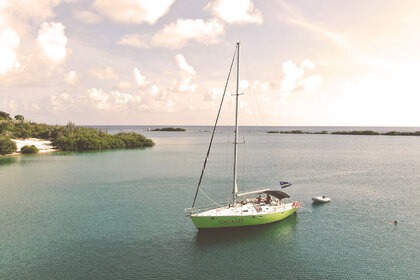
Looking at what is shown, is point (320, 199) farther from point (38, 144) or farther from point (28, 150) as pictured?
point (38, 144)

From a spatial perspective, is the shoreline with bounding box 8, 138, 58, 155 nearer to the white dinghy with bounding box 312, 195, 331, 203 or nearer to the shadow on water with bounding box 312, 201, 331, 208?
the white dinghy with bounding box 312, 195, 331, 203

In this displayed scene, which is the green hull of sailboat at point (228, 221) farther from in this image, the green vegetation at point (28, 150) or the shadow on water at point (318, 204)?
the green vegetation at point (28, 150)

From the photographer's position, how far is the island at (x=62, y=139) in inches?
5103

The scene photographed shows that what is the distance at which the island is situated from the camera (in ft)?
425

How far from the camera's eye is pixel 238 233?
126ft

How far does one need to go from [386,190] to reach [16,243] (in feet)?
188

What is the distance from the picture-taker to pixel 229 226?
38.7 meters

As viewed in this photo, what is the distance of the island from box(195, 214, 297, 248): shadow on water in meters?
98.6

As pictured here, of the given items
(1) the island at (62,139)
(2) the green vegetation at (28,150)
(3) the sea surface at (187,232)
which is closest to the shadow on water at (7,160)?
(1) the island at (62,139)

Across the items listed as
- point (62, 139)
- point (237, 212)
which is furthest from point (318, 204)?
point (62, 139)

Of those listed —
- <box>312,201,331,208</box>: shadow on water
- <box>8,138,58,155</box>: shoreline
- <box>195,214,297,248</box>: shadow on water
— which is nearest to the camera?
<box>195,214,297,248</box>: shadow on water

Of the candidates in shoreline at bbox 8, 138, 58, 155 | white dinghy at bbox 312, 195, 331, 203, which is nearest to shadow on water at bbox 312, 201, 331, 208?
white dinghy at bbox 312, 195, 331, 203

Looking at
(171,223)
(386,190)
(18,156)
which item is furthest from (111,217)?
(18,156)

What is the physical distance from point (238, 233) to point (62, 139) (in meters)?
110
